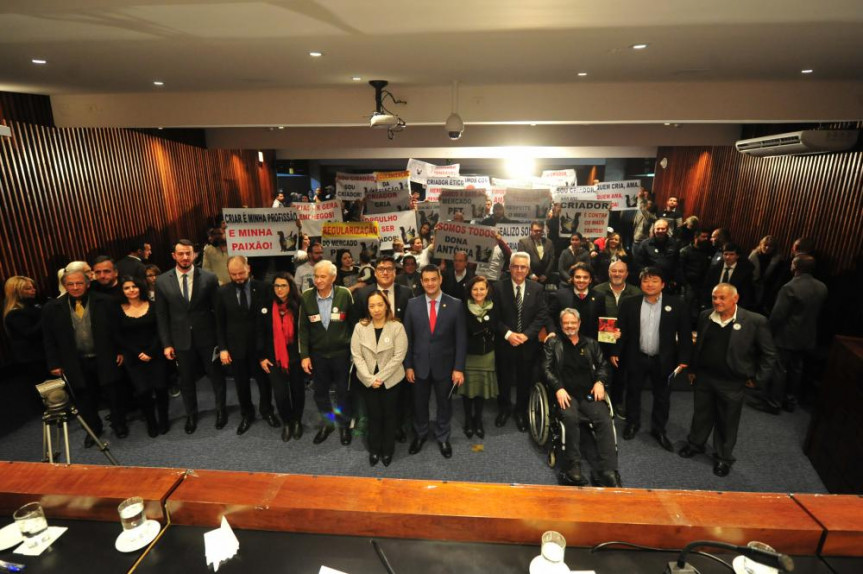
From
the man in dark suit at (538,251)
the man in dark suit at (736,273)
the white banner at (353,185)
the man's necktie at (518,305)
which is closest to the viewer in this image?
the man's necktie at (518,305)

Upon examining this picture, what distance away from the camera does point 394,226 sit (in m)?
6.66

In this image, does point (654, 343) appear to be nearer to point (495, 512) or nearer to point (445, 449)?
point (445, 449)

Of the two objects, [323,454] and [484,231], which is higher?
[484,231]

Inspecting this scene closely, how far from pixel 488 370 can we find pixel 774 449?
2.66 meters

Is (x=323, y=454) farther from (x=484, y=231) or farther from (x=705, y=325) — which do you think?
(x=705, y=325)

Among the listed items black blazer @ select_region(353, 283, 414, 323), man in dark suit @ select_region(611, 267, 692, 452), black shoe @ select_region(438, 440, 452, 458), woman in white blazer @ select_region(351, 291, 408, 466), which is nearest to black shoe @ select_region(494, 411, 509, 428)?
black shoe @ select_region(438, 440, 452, 458)

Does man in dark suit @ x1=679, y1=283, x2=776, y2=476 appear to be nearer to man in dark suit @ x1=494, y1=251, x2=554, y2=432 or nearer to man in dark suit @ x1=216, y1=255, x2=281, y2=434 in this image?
man in dark suit @ x1=494, y1=251, x2=554, y2=432

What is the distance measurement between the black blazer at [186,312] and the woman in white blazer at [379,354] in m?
1.52

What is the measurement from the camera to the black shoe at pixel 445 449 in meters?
3.79

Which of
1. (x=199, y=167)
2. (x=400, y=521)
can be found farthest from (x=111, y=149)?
(x=400, y=521)

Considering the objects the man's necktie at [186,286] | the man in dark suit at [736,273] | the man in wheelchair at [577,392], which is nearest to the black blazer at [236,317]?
the man's necktie at [186,286]

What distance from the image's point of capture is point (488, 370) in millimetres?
3941

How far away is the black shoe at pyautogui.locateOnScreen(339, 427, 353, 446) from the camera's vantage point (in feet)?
13.1

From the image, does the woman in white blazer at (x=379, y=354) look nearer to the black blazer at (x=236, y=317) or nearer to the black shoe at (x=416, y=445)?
the black shoe at (x=416, y=445)
